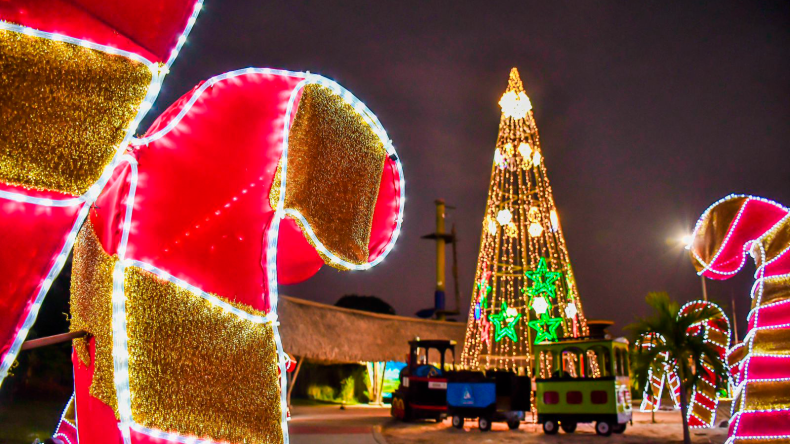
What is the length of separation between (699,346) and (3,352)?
8996 millimetres

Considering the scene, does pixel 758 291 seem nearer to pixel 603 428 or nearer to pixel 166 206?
pixel 166 206

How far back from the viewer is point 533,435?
456 inches

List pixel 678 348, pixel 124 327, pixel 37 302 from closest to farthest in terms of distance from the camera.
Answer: pixel 37 302 → pixel 124 327 → pixel 678 348

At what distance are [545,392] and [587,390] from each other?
97cm

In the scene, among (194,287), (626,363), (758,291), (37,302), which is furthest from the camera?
(626,363)

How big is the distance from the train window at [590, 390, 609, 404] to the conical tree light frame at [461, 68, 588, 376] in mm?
3035

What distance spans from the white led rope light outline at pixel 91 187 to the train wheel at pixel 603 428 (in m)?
11.9

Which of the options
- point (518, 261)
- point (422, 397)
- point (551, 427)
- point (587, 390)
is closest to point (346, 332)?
point (422, 397)

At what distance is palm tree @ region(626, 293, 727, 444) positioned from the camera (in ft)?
26.6

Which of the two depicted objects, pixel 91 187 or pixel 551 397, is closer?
pixel 91 187

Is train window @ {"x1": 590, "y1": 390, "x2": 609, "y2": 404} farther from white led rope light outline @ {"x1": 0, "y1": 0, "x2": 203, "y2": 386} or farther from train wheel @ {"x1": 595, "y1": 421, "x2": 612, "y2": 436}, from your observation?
white led rope light outline @ {"x1": 0, "y1": 0, "x2": 203, "y2": 386}

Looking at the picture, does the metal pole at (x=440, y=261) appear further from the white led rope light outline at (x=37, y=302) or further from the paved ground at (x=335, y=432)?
the white led rope light outline at (x=37, y=302)

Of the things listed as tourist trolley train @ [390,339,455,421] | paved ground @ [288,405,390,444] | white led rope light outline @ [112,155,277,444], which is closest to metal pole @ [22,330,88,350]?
white led rope light outline @ [112,155,277,444]

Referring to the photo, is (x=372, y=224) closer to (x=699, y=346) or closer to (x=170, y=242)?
(x=170, y=242)
